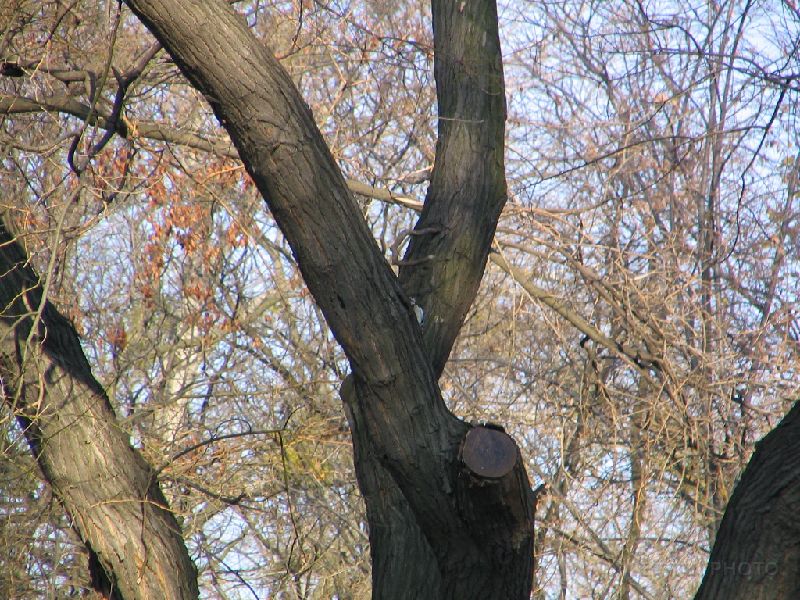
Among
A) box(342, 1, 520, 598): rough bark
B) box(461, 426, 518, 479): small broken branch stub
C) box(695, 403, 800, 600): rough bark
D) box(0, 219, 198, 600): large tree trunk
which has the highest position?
box(342, 1, 520, 598): rough bark

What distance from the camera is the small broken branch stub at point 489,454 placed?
256 centimetres

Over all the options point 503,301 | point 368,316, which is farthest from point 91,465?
point 503,301

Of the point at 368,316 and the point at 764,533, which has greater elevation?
the point at 368,316

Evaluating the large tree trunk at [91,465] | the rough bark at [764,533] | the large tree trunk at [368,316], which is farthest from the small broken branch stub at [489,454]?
the large tree trunk at [91,465]

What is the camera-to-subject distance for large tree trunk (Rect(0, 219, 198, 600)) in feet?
11.9

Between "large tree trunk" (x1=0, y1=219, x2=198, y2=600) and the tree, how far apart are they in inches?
22.5

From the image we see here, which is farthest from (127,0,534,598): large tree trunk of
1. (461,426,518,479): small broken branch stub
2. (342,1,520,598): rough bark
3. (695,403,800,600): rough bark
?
(695,403,800,600): rough bark

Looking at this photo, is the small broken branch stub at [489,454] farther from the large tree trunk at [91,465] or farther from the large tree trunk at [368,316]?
the large tree trunk at [91,465]

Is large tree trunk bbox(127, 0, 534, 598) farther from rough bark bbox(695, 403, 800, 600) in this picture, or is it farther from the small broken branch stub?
rough bark bbox(695, 403, 800, 600)

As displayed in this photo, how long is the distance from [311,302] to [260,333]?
1044mm

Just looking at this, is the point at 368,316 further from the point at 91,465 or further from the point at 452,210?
the point at 91,465

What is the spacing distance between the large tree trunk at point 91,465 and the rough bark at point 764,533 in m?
2.19

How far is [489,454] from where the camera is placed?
8.48 ft

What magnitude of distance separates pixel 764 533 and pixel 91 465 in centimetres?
255
